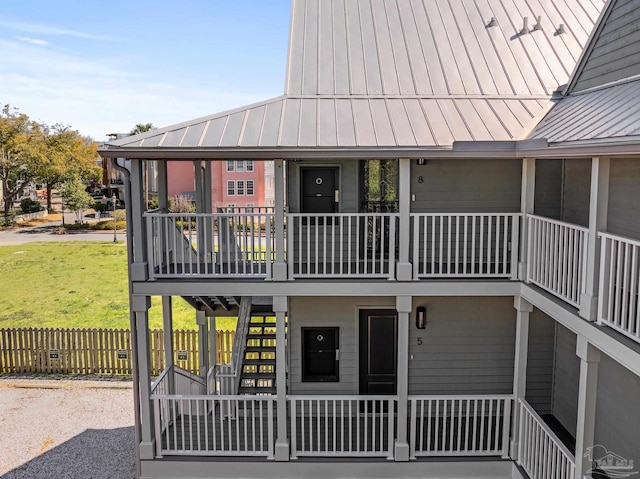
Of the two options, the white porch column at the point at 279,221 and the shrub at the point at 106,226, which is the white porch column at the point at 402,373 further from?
the shrub at the point at 106,226

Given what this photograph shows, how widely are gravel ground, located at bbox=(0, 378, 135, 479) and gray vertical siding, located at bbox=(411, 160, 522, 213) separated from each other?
25.5 ft

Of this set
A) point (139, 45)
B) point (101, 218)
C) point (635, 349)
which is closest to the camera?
point (635, 349)

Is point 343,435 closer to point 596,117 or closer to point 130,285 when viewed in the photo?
point 130,285

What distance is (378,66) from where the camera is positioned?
457 inches

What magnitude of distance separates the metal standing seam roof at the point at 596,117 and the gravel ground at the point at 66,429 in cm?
955

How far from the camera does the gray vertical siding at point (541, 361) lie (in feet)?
35.7

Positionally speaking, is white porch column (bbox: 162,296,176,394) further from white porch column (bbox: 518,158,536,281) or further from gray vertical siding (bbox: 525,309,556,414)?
gray vertical siding (bbox: 525,309,556,414)

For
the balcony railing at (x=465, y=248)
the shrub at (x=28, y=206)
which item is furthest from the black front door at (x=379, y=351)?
the shrub at (x=28, y=206)

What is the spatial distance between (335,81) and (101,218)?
145 feet

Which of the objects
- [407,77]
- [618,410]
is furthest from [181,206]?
[618,410]

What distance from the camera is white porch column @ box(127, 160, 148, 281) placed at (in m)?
9.06

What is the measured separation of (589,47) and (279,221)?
6387 mm

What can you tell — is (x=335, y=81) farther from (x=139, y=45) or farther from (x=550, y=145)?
(x=139, y=45)

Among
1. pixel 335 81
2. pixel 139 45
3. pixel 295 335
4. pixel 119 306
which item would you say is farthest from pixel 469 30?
pixel 139 45
